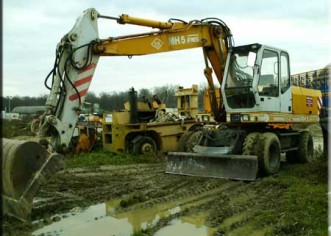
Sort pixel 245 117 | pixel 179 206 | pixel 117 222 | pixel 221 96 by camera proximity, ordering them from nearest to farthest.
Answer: pixel 117 222 < pixel 179 206 < pixel 245 117 < pixel 221 96

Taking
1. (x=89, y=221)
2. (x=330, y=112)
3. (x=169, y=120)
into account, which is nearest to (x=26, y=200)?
(x=89, y=221)

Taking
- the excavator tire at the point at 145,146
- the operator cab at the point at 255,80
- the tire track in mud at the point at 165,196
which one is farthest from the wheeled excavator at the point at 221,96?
the excavator tire at the point at 145,146

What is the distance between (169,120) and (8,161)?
8.11m

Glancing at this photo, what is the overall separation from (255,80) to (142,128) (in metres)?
4.39

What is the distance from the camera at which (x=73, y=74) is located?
6.90m

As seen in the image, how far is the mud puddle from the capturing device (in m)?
5.08

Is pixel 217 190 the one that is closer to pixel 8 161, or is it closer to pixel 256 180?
pixel 256 180

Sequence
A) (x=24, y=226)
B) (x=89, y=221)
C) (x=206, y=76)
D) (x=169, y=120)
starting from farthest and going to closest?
(x=169, y=120) → (x=206, y=76) → (x=89, y=221) → (x=24, y=226)

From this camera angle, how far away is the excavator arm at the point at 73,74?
17.4ft

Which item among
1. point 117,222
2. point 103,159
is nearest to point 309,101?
point 103,159

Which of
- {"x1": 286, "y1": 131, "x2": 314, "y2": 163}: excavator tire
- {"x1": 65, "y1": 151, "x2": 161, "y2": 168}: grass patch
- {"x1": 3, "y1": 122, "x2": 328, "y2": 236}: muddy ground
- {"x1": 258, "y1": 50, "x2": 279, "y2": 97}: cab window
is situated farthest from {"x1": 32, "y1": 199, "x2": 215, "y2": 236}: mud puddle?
{"x1": 286, "y1": 131, "x2": 314, "y2": 163}: excavator tire

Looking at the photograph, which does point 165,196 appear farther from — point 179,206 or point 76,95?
point 76,95

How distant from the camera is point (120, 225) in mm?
5406

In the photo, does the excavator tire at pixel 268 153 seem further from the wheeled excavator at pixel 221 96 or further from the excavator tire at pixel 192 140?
the excavator tire at pixel 192 140
